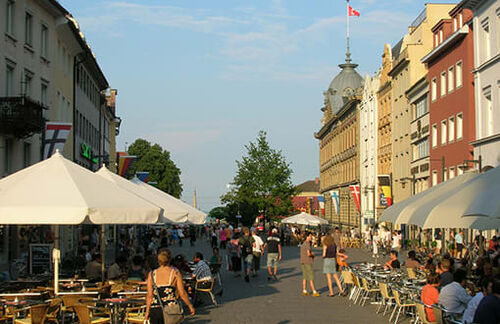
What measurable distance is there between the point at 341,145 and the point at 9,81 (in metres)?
69.1

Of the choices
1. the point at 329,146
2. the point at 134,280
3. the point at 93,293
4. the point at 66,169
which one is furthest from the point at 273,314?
the point at 329,146

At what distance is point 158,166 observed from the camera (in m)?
104

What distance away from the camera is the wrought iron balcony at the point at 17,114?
26.7m

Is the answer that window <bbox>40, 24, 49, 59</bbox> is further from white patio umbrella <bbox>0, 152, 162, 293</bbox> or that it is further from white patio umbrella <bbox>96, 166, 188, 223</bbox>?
white patio umbrella <bbox>0, 152, 162, 293</bbox>

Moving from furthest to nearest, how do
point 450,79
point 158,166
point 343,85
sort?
1. point 343,85
2. point 158,166
3. point 450,79

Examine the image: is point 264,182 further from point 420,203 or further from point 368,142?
point 420,203

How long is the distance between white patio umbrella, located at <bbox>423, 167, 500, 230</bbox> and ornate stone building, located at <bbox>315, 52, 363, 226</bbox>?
54.1 meters

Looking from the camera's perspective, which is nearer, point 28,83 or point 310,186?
point 28,83

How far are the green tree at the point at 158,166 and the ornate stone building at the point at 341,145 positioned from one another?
21.6 metres

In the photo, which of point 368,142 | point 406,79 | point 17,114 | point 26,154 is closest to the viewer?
point 17,114

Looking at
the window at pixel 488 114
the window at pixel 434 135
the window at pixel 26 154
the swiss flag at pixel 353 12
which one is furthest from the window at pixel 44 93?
the swiss flag at pixel 353 12

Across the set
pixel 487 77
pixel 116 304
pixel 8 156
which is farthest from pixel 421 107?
pixel 116 304

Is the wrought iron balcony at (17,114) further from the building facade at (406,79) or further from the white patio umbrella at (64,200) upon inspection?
the building facade at (406,79)

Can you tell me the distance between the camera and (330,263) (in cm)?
2098
